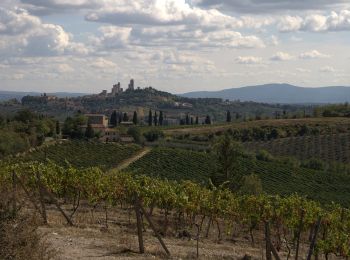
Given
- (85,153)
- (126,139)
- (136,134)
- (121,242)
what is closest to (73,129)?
(126,139)

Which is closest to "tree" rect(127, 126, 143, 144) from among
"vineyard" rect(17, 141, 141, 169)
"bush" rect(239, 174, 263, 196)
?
"vineyard" rect(17, 141, 141, 169)

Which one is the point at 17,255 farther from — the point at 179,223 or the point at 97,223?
the point at 179,223

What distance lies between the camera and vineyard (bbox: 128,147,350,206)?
4968 centimetres

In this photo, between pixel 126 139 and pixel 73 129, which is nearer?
pixel 126 139

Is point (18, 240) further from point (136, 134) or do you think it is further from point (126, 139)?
point (136, 134)

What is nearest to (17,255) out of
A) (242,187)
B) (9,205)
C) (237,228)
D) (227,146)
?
(9,205)

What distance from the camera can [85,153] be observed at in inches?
2469

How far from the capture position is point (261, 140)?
3536 inches

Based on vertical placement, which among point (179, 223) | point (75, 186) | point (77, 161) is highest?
point (75, 186)

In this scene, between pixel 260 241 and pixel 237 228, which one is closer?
pixel 260 241

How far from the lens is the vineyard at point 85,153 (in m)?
57.0

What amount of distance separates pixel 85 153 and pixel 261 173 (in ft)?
70.8

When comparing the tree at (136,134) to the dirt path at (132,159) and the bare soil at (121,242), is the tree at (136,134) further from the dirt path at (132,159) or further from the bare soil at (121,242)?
the bare soil at (121,242)

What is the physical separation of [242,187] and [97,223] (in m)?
22.0
